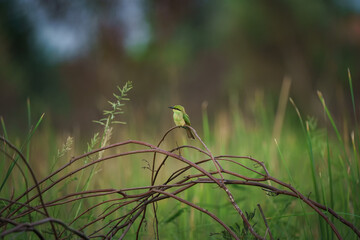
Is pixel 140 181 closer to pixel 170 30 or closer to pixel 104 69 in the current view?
pixel 104 69

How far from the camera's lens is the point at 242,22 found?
11.9 meters

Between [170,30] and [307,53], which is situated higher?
[170,30]

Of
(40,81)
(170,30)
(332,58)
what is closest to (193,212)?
(332,58)

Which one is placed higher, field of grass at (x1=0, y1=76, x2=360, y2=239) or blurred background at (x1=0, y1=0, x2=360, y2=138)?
blurred background at (x1=0, y1=0, x2=360, y2=138)

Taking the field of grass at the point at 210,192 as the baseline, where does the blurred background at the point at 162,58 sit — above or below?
above

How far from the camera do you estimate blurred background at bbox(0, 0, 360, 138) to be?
34.4 ft

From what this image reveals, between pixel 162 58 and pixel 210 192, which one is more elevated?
pixel 162 58

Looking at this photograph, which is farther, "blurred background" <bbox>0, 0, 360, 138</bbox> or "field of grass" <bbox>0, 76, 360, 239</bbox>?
"blurred background" <bbox>0, 0, 360, 138</bbox>

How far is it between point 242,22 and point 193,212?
10.6 m

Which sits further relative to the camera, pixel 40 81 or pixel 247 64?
pixel 40 81

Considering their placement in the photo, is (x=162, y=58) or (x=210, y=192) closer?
(x=210, y=192)

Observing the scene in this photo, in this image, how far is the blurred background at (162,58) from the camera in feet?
34.4

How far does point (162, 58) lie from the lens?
16.5 metres

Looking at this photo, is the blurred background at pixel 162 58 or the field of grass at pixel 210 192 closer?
the field of grass at pixel 210 192
